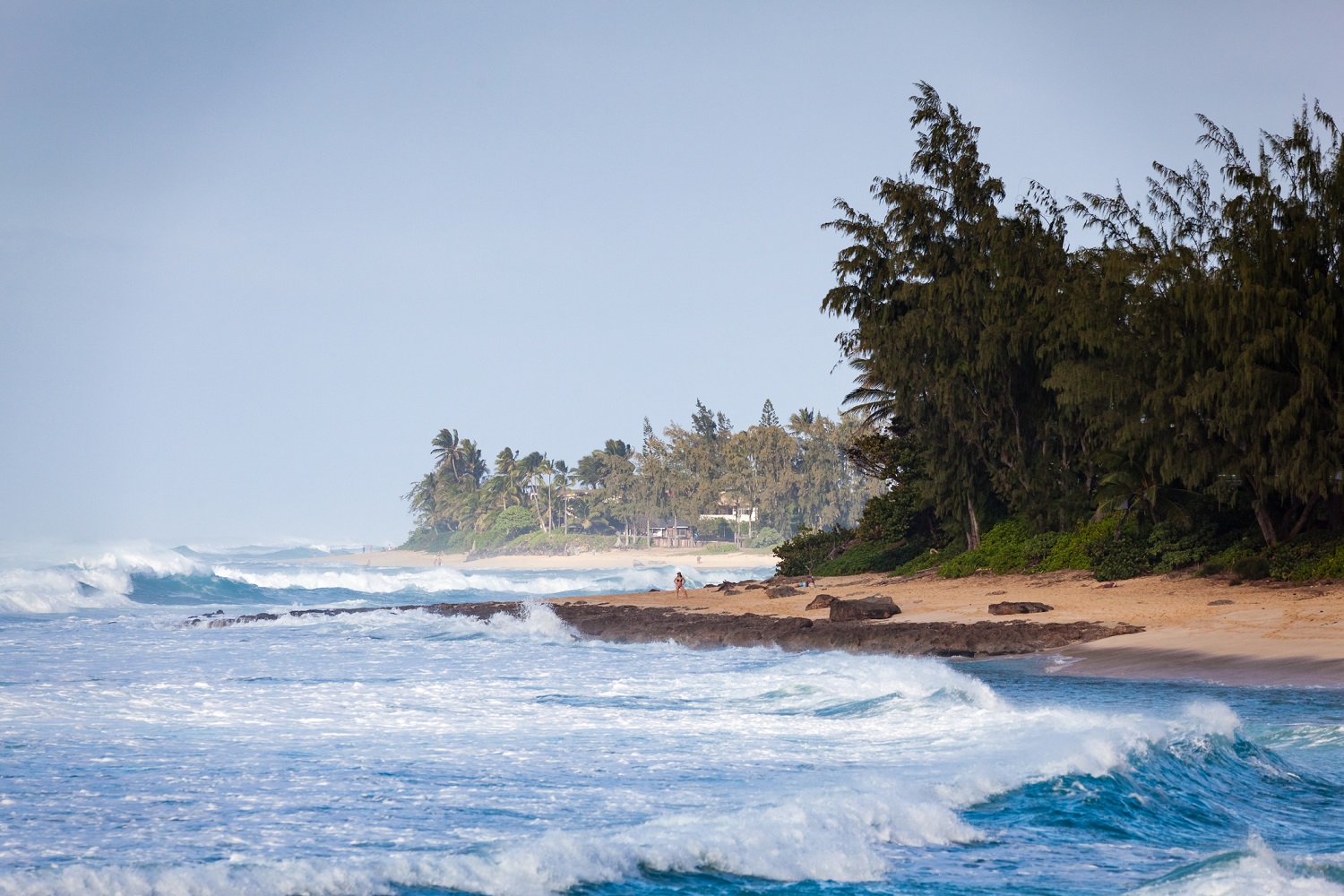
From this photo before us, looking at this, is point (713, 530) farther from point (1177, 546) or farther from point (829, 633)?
point (829, 633)

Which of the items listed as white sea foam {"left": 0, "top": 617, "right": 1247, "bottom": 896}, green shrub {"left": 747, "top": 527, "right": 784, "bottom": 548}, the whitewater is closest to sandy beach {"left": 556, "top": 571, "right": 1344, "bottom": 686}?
the whitewater

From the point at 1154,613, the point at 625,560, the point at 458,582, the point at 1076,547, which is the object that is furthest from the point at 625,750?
the point at 625,560

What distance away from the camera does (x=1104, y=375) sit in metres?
24.2

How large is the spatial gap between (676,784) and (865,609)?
15273mm

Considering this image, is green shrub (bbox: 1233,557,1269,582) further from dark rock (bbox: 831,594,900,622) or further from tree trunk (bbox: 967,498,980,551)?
tree trunk (bbox: 967,498,980,551)

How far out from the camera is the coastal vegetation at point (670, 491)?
351 feet

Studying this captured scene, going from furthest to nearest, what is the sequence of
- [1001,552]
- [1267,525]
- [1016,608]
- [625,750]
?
[1001,552] → [1267,525] → [1016,608] → [625,750]

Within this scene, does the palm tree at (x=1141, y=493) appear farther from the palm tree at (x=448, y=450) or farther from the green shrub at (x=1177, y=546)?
the palm tree at (x=448, y=450)

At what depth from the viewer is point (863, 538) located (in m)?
40.7

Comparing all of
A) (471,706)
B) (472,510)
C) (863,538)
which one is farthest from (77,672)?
(472,510)

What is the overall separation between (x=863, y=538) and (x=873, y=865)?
111ft

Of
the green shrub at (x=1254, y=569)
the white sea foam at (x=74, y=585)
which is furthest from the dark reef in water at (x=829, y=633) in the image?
the white sea foam at (x=74, y=585)

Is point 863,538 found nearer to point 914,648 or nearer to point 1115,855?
point 914,648

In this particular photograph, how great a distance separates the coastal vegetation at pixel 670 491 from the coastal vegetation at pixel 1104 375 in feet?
187
